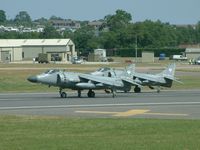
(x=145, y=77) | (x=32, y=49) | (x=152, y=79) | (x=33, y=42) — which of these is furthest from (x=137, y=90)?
(x=32, y=49)

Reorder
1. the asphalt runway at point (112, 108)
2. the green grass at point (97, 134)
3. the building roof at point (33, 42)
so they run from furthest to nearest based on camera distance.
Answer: the building roof at point (33, 42)
the asphalt runway at point (112, 108)
the green grass at point (97, 134)

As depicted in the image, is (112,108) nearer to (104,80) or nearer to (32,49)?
(104,80)

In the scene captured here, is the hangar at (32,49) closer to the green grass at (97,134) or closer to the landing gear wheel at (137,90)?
the landing gear wheel at (137,90)

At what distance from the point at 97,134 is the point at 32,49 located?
148 metres

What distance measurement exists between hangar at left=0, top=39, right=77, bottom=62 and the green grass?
417 ft

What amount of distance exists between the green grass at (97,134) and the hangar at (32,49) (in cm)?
12718

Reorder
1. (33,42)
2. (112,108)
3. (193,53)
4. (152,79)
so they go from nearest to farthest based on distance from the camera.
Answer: (112,108) < (152,79) < (33,42) < (193,53)

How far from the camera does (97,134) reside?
18.5m

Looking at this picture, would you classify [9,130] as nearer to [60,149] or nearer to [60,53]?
[60,149]

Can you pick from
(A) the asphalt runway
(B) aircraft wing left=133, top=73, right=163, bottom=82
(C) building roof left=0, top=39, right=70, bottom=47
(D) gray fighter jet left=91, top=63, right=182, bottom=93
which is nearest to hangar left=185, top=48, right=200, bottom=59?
(C) building roof left=0, top=39, right=70, bottom=47

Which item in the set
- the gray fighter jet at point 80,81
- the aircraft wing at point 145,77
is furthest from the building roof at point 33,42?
the gray fighter jet at point 80,81

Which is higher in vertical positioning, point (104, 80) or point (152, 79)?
point (104, 80)

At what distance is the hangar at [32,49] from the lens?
500 feet

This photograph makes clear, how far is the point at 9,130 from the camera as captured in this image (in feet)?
64.6
